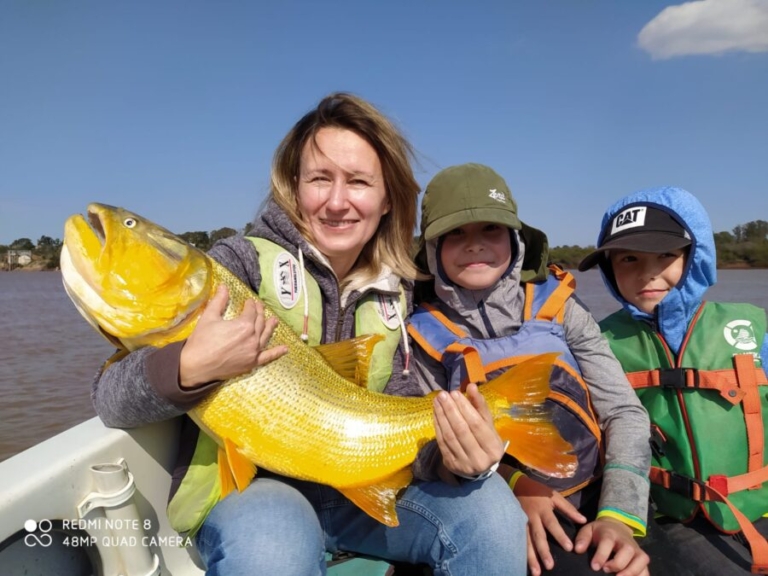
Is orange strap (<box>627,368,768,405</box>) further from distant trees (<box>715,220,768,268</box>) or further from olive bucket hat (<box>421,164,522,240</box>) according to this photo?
distant trees (<box>715,220,768,268</box>)

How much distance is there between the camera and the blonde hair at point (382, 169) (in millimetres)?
3035

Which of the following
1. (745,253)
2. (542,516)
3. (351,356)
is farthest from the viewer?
(745,253)

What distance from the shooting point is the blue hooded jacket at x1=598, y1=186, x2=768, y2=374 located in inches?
123

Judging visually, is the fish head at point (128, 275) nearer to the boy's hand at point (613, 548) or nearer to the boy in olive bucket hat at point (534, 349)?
the boy in olive bucket hat at point (534, 349)

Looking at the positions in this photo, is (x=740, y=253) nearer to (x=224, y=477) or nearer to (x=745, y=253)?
(x=745, y=253)

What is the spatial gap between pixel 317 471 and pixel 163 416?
0.68 metres

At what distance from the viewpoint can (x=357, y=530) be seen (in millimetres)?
2650

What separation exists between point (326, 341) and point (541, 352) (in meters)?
1.19

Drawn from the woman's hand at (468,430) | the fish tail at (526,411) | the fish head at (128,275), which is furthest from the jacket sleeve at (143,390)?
the fish tail at (526,411)

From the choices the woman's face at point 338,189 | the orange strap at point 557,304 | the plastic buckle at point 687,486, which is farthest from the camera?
the orange strap at point 557,304

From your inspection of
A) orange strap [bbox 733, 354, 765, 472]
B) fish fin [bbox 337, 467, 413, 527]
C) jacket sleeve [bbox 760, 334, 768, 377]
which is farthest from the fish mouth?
jacket sleeve [bbox 760, 334, 768, 377]

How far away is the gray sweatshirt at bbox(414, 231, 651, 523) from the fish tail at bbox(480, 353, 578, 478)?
0.51m

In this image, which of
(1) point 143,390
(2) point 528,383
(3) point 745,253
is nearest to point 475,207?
(2) point 528,383

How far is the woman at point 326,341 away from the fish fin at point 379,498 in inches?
6.5
